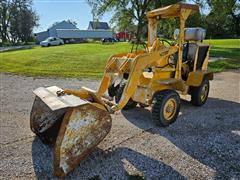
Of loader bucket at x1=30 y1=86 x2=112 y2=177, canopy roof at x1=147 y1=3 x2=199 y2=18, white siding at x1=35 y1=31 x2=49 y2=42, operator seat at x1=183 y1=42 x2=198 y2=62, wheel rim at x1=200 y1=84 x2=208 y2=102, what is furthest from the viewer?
white siding at x1=35 y1=31 x2=49 y2=42

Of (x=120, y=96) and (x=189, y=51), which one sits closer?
(x=120, y=96)

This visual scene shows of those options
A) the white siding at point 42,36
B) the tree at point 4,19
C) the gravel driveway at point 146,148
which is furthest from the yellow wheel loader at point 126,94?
the white siding at point 42,36

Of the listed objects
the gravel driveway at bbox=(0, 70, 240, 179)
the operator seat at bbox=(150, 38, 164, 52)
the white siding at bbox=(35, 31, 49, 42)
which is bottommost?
the white siding at bbox=(35, 31, 49, 42)

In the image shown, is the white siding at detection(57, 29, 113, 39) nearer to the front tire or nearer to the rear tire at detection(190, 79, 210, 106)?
the rear tire at detection(190, 79, 210, 106)

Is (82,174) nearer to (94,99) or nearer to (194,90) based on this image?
(94,99)

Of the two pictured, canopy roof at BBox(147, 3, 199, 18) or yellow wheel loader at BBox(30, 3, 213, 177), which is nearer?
yellow wheel loader at BBox(30, 3, 213, 177)

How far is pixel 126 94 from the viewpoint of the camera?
4801mm

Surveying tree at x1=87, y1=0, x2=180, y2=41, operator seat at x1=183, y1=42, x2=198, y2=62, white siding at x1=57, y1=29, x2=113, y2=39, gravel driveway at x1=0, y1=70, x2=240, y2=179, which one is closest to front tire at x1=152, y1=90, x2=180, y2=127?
gravel driveway at x1=0, y1=70, x2=240, y2=179

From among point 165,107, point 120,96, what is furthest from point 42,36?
point 165,107

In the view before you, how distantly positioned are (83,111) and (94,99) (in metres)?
1.04

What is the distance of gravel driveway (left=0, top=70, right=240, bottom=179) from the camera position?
144 inches

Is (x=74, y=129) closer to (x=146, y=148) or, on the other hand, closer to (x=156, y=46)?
(x=146, y=148)

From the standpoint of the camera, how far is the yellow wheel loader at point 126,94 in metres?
3.59

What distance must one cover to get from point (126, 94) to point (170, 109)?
1.06 metres
